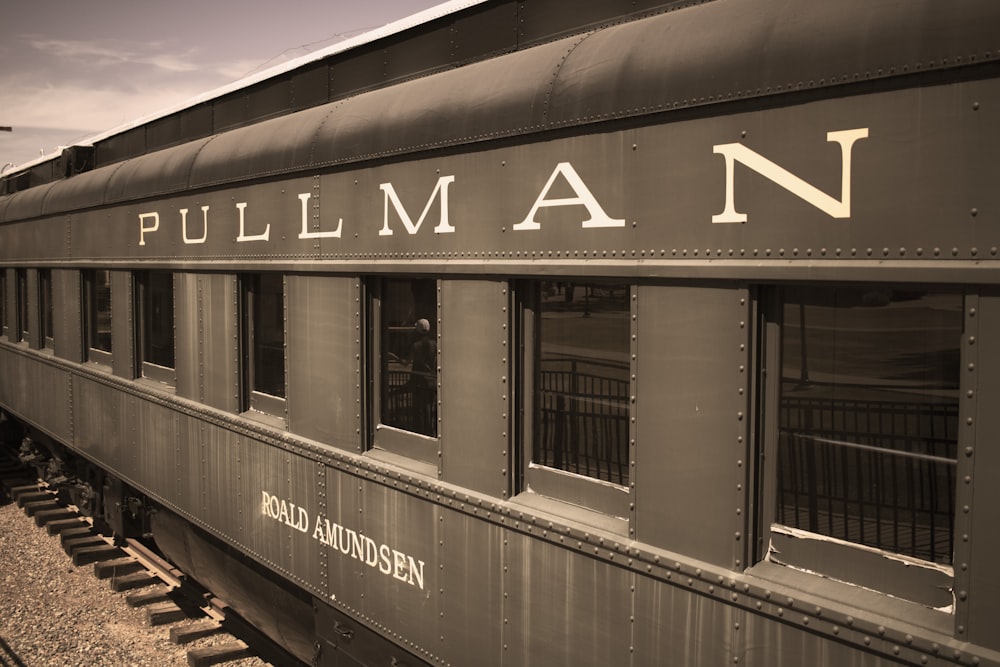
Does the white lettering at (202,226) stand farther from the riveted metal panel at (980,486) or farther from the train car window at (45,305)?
the riveted metal panel at (980,486)

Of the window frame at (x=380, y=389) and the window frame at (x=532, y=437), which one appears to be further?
the window frame at (x=380, y=389)

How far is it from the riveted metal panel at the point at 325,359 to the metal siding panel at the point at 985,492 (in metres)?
2.94

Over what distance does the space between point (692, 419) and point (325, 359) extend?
8.08 feet

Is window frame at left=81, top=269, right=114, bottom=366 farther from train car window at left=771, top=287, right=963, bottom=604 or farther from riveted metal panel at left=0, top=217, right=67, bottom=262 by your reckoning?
train car window at left=771, top=287, right=963, bottom=604

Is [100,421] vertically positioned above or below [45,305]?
below

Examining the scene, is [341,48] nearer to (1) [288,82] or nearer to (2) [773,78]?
(1) [288,82]

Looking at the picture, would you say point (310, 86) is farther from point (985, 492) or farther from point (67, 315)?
point (67, 315)

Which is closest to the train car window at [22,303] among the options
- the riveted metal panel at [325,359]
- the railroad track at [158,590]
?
the railroad track at [158,590]

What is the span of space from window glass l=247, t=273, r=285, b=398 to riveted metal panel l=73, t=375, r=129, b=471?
8.19 feet

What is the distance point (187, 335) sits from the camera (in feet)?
20.5

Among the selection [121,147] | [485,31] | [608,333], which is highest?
[121,147]

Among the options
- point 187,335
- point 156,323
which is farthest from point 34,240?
point 187,335

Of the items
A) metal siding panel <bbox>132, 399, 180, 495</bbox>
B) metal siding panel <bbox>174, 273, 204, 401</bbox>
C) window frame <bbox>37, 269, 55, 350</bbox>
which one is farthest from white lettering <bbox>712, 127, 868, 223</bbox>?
window frame <bbox>37, 269, 55, 350</bbox>

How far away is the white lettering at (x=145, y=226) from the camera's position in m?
6.64
